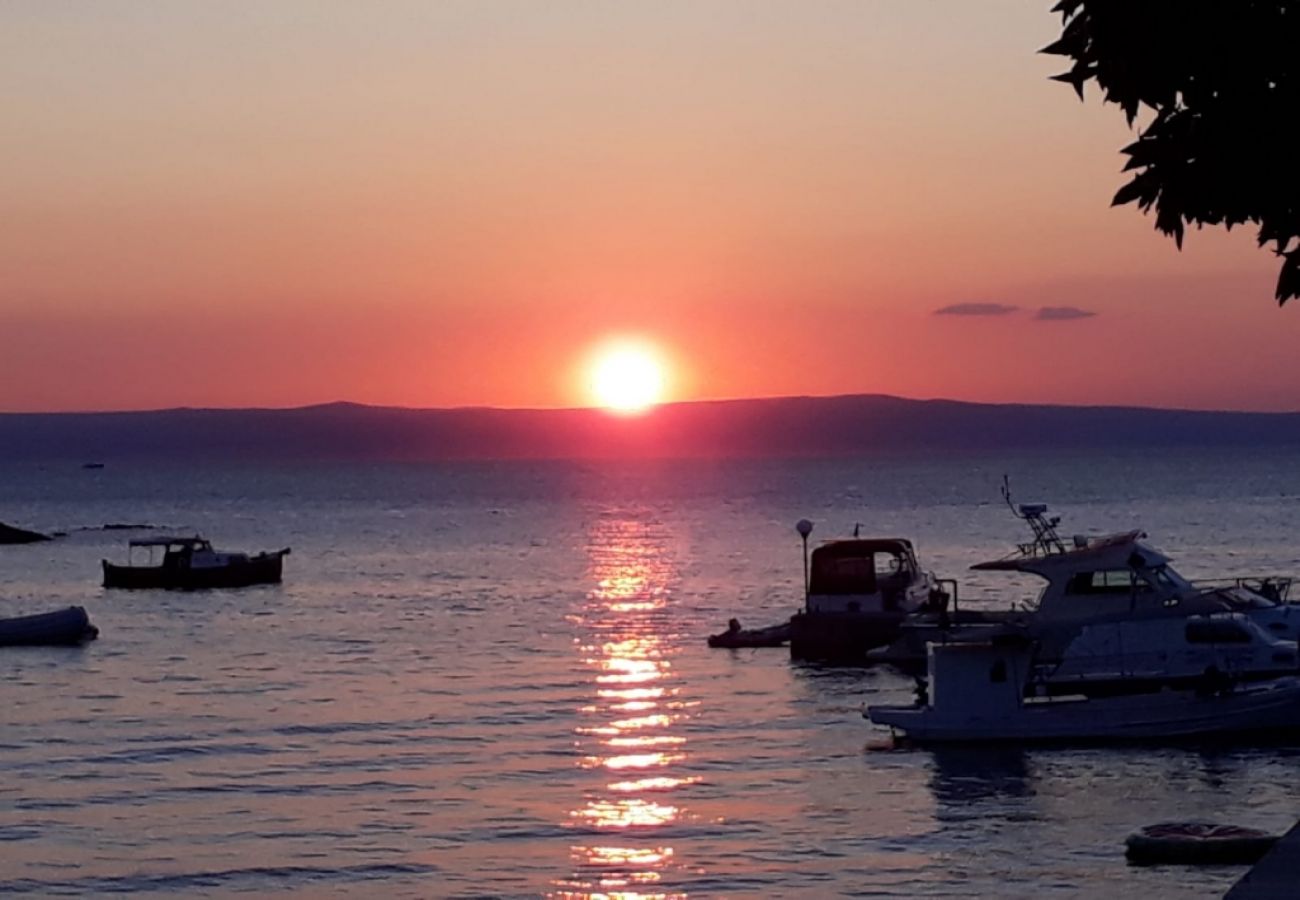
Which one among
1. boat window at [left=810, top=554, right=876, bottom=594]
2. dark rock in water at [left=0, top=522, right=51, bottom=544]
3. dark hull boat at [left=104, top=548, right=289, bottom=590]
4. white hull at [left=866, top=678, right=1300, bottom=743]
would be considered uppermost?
dark rock in water at [left=0, top=522, right=51, bottom=544]

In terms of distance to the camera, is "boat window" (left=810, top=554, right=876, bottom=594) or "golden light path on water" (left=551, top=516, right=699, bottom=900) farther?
"boat window" (left=810, top=554, right=876, bottom=594)

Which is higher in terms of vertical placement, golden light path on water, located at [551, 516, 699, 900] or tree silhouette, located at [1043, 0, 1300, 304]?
tree silhouette, located at [1043, 0, 1300, 304]

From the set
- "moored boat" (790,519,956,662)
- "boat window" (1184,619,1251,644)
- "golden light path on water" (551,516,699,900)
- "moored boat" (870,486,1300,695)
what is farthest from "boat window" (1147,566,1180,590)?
"moored boat" (790,519,956,662)

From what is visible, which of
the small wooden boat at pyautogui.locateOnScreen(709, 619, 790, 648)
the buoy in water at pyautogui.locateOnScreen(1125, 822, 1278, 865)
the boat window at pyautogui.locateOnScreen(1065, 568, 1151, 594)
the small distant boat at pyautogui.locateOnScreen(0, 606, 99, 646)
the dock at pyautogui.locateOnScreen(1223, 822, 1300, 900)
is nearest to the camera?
the dock at pyautogui.locateOnScreen(1223, 822, 1300, 900)

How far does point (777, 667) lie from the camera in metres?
51.4

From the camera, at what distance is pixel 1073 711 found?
35.5m

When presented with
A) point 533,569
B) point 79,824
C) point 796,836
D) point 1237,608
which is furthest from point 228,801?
point 533,569

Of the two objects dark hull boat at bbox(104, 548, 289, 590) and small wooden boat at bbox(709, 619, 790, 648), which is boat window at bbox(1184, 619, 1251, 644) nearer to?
small wooden boat at bbox(709, 619, 790, 648)

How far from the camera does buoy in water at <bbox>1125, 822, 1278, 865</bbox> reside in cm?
2486

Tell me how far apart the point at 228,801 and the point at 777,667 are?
21.4 m

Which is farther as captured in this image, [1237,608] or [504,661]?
[504,661]

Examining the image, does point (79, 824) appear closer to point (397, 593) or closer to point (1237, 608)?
point (1237, 608)

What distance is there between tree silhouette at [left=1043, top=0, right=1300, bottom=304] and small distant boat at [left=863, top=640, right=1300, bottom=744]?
26863mm

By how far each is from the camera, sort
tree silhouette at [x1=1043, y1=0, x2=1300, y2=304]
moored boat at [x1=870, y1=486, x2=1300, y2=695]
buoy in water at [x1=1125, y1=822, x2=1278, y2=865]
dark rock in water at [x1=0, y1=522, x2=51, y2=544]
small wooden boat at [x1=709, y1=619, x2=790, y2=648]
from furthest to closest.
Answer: dark rock in water at [x1=0, y1=522, x2=51, y2=544] → small wooden boat at [x1=709, y1=619, x2=790, y2=648] → moored boat at [x1=870, y1=486, x2=1300, y2=695] → buoy in water at [x1=1125, y1=822, x2=1278, y2=865] → tree silhouette at [x1=1043, y1=0, x2=1300, y2=304]
